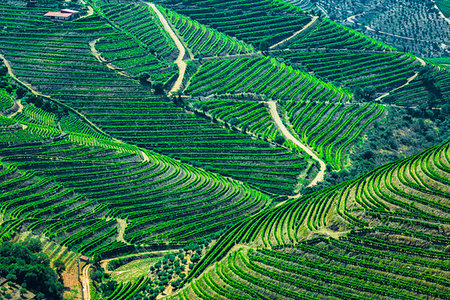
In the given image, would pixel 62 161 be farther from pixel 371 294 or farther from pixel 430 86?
pixel 430 86

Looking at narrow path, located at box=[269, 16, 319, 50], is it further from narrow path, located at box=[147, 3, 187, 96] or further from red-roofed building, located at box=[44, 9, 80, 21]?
red-roofed building, located at box=[44, 9, 80, 21]

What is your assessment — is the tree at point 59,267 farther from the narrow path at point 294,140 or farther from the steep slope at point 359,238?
the narrow path at point 294,140

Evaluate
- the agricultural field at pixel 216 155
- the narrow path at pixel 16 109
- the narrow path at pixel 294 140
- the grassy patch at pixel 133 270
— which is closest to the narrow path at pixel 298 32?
the agricultural field at pixel 216 155

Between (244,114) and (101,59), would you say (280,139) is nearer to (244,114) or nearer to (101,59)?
(244,114)

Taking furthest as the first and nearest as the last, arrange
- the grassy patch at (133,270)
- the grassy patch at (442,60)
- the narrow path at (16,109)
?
the grassy patch at (442,60)
the narrow path at (16,109)
the grassy patch at (133,270)

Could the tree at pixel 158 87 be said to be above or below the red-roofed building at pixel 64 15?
below

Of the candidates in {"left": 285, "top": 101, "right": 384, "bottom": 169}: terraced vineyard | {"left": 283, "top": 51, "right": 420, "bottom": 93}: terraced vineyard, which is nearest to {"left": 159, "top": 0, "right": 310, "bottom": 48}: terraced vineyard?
{"left": 283, "top": 51, "right": 420, "bottom": 93}: terraced vineyard
